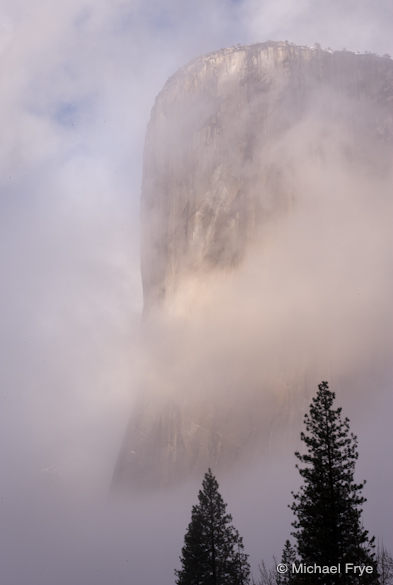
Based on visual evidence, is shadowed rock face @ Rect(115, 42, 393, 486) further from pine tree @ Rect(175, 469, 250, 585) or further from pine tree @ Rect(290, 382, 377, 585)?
pine tree @ Rect(290, 382, 377, 585)

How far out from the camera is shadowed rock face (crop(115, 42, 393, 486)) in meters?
90.6

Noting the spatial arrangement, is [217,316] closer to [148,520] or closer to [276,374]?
[276,374]

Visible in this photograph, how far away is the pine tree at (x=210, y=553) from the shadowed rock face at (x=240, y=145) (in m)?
49.9

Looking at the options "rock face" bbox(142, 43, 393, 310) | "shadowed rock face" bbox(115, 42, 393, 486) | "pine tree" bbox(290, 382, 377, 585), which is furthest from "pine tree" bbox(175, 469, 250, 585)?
"rock face" bbox(142, 43, 393, 310)

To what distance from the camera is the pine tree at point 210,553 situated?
2944cm

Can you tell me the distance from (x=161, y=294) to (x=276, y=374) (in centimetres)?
2517

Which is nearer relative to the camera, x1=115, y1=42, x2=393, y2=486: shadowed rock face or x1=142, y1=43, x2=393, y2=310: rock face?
x1=115, y1=42, x2=393, y2=486: shadowed rock face

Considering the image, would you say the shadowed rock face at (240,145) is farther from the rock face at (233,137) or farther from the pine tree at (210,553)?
the pine tree at (210,553)

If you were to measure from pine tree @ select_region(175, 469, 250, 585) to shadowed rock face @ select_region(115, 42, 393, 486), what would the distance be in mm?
49886
